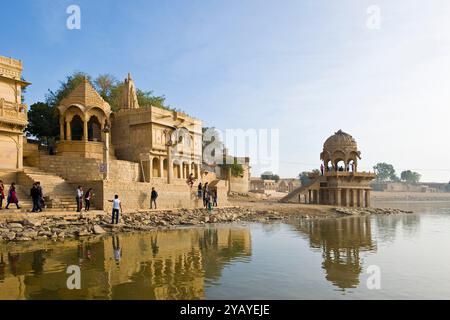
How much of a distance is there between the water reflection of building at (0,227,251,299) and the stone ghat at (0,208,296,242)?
164 cm

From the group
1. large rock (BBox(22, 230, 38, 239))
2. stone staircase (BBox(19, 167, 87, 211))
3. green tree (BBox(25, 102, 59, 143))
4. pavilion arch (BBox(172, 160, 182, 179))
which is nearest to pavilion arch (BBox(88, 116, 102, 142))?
green tree (BBox(25, 102, 59, 143))

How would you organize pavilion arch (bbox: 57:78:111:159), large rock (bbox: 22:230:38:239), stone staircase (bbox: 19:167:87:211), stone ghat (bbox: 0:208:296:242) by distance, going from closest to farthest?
large rock (bbox: 22:230:38:239) → stone ghat (bbox: 0:208:296:242) → stone staircase (bbox: 19:167:87:211) → pavilion arch (bbox: 57:78:111:159)

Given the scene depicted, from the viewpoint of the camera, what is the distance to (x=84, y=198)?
20984 mm

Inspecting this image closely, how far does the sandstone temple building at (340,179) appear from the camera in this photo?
43.1 meters

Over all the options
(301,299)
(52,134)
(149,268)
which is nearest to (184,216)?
(149,268)

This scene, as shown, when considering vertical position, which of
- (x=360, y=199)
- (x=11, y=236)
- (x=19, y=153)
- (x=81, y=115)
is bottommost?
(x=360, y=199)

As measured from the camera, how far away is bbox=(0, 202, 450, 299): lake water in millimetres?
8398

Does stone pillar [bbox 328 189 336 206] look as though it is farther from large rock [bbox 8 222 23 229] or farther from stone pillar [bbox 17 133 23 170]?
large rock [bbox 8 222 23 229]

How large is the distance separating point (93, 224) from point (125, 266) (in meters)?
8.57

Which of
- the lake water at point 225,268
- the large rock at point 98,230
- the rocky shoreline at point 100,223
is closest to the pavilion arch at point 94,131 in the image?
the rocky shoreline at point 100,223

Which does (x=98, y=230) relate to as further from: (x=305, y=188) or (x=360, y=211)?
(x=305, y=188)

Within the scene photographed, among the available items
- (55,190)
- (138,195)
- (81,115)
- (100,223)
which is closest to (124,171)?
(81,115)

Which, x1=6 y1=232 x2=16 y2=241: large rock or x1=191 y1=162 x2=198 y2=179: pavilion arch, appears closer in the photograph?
x1=6 y1=232 x2=16 y2=241: large rock
